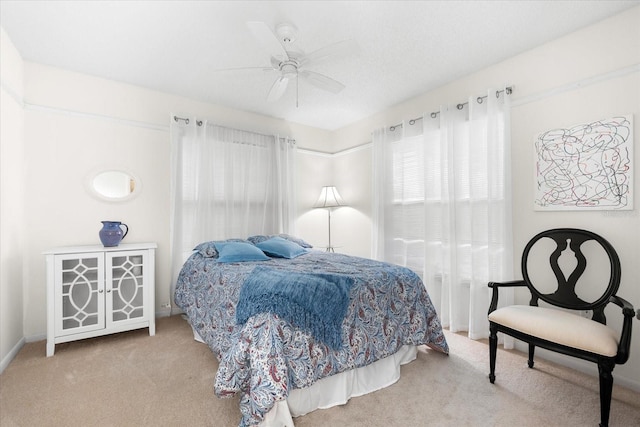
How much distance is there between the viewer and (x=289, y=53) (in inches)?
92.7

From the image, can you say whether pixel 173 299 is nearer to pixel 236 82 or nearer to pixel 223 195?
pixel 223 195

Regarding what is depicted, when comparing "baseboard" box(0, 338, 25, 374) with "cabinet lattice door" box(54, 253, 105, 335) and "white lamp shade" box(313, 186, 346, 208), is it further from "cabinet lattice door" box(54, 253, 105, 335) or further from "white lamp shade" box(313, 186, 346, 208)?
"white lamp shade" box(313, 186, 346, 208)

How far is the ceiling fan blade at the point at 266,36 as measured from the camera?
1862 mm

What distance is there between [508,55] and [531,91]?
405 millimetres

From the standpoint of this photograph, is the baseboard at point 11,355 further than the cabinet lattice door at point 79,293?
No

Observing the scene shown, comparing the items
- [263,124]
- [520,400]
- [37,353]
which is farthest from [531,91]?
[37,353]

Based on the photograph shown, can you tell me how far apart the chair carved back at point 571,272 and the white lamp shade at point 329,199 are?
8.58 feet

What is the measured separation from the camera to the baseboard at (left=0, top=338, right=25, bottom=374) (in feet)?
7.65

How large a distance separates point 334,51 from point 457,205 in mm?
1997

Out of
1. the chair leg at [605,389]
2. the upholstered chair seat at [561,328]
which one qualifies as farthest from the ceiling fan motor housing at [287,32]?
the chair leg at [605,389]

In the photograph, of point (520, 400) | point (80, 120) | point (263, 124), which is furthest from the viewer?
point (263, 124)

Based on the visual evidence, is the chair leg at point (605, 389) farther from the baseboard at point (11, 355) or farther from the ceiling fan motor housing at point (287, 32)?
the baseboard at point (11, 355)

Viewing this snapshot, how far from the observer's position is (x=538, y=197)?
2611mm

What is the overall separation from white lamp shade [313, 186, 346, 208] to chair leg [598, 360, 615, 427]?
3309 mm
